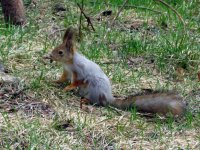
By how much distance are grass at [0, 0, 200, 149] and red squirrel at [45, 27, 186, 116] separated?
10 centimetres

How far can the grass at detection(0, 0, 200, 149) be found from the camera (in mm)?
5094

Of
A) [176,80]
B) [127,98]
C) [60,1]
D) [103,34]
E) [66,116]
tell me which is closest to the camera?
[66,116]

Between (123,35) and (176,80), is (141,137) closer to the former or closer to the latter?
(176,80)

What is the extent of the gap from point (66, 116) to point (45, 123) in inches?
8.7

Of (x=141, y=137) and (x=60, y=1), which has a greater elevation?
(x=60, y=1)

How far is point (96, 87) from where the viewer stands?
5930 millimetres

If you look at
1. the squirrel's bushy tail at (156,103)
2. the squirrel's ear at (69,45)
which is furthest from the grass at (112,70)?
the squirrel's ear at (69,45)

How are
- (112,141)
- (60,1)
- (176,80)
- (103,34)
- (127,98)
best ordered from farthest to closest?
(60,1)
(103,34)
(176,80)
(127,98)
(112,141)

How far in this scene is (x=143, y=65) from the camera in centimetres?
726

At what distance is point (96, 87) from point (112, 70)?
96cm

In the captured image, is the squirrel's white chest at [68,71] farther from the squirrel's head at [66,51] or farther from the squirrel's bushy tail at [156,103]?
the squirrel's bushy tail at [156,103]

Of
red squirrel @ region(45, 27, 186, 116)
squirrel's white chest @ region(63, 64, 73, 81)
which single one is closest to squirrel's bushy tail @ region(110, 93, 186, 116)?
red squirrel @ region(45, 27, 186, 116)

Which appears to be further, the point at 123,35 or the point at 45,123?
the point at 123,35

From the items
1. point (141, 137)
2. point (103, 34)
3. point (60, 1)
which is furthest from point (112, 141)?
point (60, 1)
